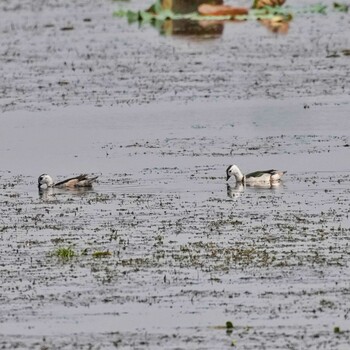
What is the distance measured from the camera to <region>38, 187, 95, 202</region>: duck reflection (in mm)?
21438

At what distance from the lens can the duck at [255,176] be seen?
22.1 metres

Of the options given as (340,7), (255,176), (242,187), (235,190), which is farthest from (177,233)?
(340,7)

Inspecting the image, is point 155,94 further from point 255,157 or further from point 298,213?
point 298,213

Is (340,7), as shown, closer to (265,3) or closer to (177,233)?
(265,3)

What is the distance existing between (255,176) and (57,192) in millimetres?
2664

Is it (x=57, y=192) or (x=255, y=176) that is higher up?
(x=255, y=176)

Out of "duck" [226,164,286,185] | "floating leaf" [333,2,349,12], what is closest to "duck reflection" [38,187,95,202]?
"duck" [226,164,286,185]

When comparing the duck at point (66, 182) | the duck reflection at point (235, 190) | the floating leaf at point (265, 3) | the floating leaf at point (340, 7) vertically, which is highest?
the floating leaf at point (340, 7)

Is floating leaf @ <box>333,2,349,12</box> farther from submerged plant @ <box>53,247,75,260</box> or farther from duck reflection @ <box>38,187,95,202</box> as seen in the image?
submerged plant @ <box>53,247,75,260</box>

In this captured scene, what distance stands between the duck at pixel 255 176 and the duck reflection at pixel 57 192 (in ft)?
6.37

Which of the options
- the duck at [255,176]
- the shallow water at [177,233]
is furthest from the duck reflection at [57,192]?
the duck at [255,176]

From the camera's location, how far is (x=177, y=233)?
59.9ft

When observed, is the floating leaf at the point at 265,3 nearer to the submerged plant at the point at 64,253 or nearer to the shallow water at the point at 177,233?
the shallow water at the point at 177,233

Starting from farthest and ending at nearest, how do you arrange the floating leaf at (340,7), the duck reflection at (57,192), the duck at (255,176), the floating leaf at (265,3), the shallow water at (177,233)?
the floating leaf at (340,7)
the floating leaf at (265,3)
the duck at (255,176)
the duck reflection at (57,192)
the shallow water at (177,233)
